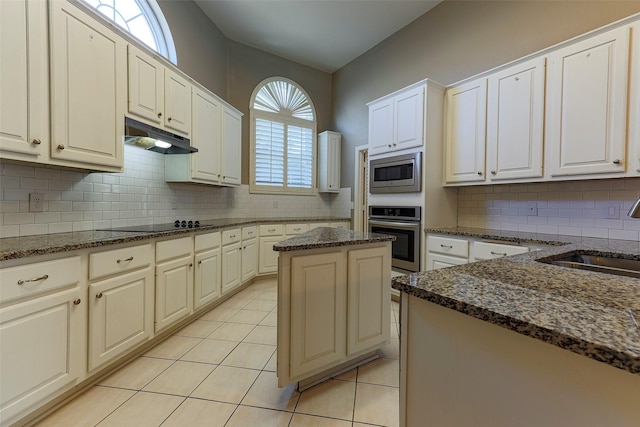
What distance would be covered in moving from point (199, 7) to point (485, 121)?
3632 mm

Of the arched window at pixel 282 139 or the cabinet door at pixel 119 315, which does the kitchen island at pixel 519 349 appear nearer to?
the cabinet door at pixel 119 315

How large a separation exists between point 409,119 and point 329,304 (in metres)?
2.32

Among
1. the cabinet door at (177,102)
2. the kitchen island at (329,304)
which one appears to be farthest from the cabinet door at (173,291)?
the cabinet door at (177,102)

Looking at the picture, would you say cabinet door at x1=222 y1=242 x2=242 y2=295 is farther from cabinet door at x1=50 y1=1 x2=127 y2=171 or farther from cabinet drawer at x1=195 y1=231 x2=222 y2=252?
cabinet door at x1=50 y1=1 x2=127 y2=171

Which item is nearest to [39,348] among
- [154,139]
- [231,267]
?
[154,139]

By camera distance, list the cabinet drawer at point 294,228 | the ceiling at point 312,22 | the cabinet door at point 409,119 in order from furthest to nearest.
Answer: the cabinet drawer at point 294,228
the ceiling at point 312,22
the cabinet door at point 409,119

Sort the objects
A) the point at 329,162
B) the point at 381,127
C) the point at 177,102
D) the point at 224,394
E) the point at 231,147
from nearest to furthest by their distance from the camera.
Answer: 1. the point at 224,394
2. the point at 177,102
3. the point at 381,127
4. the point at 231,147
5. the point at 329,162

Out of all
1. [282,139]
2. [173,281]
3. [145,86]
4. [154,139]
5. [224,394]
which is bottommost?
[224,394]

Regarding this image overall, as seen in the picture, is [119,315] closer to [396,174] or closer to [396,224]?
[396,224]

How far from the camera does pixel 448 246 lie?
9.24 ft

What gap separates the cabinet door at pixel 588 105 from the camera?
6.70ft

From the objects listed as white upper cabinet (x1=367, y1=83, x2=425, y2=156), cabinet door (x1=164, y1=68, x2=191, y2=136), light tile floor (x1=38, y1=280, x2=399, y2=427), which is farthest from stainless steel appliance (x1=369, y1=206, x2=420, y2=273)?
cabinet door (x1=164, y1=68, x2=191, y2=136)

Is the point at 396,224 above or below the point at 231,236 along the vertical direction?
above

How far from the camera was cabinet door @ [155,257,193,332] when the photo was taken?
7.37ft
